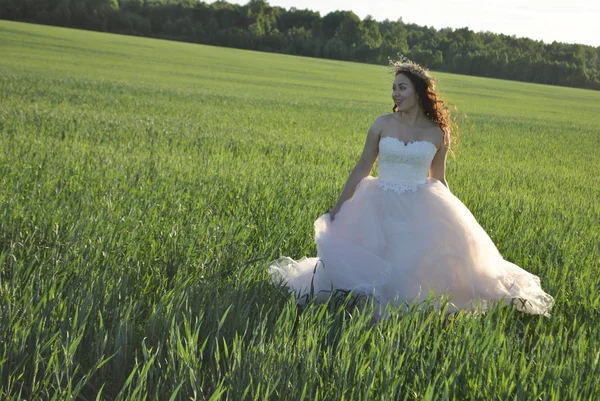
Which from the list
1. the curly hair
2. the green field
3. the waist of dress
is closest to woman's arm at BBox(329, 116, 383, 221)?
Result: the waist of dress

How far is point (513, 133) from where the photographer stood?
2073 centimetres

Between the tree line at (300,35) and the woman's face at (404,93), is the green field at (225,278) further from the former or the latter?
the tree line at (300,35)

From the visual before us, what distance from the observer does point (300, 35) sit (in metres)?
94.3

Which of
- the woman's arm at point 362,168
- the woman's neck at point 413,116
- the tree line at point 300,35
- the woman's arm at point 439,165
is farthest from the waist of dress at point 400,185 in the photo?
the tree line at point 300,35

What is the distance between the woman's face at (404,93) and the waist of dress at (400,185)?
469mm

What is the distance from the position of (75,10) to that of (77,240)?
7821 centimetres

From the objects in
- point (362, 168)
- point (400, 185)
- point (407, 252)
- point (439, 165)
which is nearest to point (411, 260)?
point (407, 252)

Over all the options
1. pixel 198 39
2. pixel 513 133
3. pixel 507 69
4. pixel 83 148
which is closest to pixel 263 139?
pixel 83 148

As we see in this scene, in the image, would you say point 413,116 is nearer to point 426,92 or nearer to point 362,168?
point 426,92

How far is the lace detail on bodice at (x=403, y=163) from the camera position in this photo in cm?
431

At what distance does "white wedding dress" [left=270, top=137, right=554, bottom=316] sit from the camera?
3891 millimetres

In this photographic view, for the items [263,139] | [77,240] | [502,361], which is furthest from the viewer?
[263,139]

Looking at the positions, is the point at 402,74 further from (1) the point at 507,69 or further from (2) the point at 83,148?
(1) the point at 507,69

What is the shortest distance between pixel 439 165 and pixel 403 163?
1.26 ft
